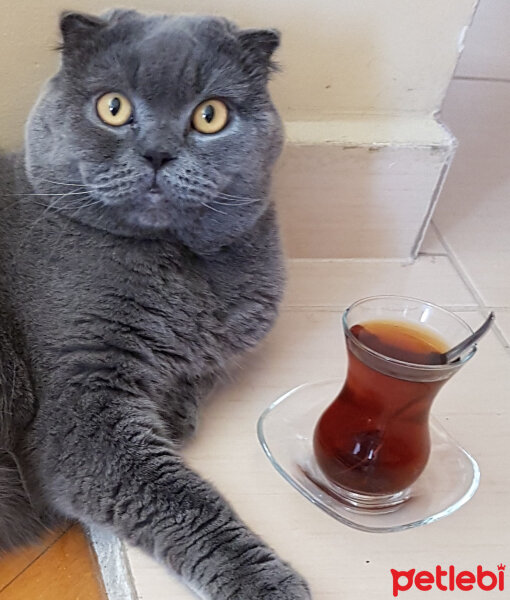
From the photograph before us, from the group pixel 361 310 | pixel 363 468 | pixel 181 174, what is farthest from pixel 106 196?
pixel 363 468

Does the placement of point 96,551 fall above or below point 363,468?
below

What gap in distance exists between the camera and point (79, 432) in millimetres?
782

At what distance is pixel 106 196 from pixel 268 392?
0.36 metres

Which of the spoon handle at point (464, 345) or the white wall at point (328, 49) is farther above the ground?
the white wall at point (328, 49)

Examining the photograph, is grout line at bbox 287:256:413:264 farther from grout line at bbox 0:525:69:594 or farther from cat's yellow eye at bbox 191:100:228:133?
grout line at bbox 0:525:69:594

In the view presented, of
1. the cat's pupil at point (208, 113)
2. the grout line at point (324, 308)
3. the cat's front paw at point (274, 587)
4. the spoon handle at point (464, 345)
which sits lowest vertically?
the cat's front paw at point (274, 587)

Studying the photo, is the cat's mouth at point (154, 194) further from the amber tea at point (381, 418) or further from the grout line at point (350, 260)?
the grout line at point (350, 260)

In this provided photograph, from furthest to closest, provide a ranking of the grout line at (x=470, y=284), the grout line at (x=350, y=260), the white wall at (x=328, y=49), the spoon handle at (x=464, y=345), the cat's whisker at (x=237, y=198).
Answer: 1. the grout line at (x=350, y=260)
2. the grout line at (x=470, y=284)
3. the white wall at (x=328, y=49)
4. the cat's whisker at (x=237, y=198)
5. the spoon handle at (x=464, y=345)

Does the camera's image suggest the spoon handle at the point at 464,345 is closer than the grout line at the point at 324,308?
Yes

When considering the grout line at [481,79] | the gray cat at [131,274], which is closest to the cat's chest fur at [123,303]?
the gray cat at [131,274]

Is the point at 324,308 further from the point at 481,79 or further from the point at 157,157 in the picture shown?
the point at 481,79

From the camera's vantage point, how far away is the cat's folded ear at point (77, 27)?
77cm

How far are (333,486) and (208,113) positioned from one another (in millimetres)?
447

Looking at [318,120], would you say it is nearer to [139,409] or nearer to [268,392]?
[268,392]
